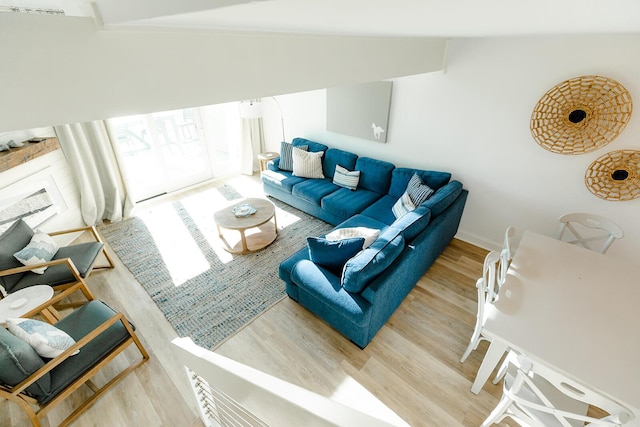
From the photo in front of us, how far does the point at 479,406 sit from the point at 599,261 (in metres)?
1.30

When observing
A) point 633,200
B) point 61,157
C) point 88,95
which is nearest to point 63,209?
point 61,157

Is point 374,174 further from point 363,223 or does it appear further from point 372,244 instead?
point 372,244

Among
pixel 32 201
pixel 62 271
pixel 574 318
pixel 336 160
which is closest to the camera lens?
pixel 574 318

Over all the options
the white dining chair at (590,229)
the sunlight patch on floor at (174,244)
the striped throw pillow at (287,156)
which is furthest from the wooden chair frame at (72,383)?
the white dining chair at (590,229)

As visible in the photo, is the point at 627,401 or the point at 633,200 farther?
the point at 633,200

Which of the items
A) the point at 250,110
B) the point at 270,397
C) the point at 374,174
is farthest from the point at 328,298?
the point at 250,110

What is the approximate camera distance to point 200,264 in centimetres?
307

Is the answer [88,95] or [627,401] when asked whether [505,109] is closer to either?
[627,401]

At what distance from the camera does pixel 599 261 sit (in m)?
1.91

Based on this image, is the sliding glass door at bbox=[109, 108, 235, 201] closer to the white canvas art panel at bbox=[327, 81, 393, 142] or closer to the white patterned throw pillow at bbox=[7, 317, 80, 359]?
the white canvas art panel at bbox=[327, 81, 393, 142]

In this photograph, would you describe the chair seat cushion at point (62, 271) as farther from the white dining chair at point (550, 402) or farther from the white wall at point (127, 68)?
the white dining chair at point (550, 402)

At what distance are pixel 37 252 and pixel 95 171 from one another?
1.43 metres

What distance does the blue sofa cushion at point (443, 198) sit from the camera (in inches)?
104

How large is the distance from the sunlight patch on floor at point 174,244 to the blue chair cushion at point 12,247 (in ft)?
3.70
